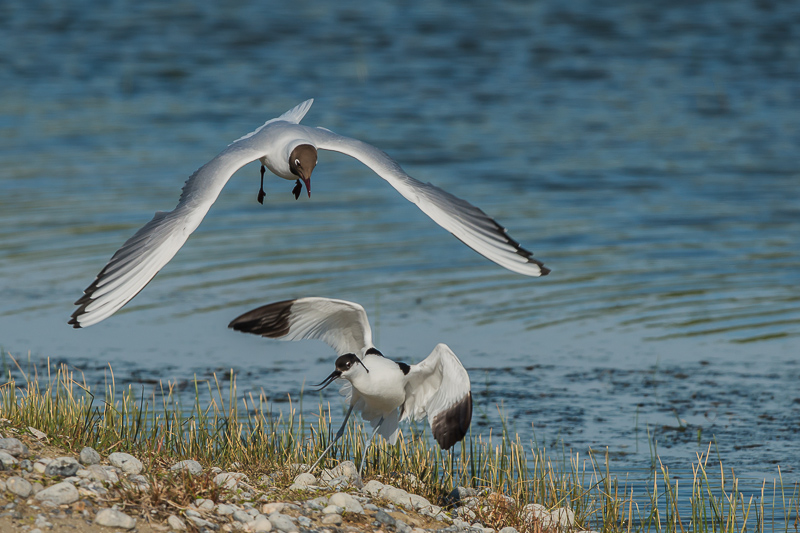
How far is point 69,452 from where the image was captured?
673 centimetres

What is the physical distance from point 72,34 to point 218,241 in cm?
1776

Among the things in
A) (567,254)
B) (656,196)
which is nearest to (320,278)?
(567,254)

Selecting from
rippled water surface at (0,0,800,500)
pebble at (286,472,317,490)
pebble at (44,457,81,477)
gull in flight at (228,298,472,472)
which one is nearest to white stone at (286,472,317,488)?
pebble at (286,472,317,490)

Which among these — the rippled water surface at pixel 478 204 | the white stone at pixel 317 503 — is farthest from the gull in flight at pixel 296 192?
the rippled water surface at pixel 478 204

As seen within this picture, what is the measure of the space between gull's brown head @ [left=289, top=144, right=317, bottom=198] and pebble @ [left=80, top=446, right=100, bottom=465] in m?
1.82

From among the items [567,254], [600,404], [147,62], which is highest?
[147,62]

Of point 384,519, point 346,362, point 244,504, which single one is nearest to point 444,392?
point 346,362

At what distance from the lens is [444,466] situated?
773 cm

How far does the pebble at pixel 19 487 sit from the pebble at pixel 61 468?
26 centimetres

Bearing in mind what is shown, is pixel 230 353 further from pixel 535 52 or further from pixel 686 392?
pixel 535 52

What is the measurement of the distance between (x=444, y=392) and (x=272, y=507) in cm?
150

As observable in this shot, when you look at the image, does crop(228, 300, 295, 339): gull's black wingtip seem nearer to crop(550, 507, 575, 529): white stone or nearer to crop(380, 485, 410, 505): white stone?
crop(380, 485, 410, 505): white stone

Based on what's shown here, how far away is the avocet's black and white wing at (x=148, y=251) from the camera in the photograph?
6098 millimetres

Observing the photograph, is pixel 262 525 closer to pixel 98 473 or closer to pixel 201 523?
pixel 201 523
